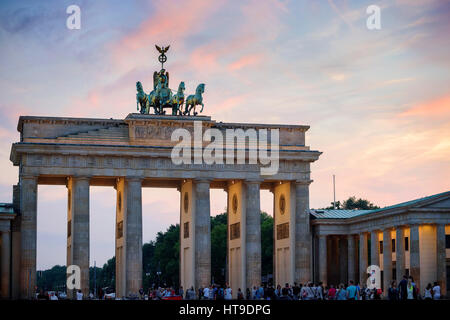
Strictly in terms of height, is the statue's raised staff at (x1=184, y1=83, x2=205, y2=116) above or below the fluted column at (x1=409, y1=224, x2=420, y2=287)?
above

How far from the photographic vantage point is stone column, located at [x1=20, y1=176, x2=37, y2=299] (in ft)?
246

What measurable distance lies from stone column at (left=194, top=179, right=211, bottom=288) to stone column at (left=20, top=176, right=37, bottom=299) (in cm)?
1438

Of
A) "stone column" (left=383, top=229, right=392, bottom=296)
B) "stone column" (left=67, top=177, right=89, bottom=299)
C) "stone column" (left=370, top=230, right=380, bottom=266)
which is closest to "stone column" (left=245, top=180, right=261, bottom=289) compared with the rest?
"stone column" (left=370, top=230, right=380, bottom=266)

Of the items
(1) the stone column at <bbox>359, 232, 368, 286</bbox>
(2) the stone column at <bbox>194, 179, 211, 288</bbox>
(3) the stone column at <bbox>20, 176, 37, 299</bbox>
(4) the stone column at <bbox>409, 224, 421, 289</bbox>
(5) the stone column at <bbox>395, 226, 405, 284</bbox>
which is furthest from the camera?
(1) the stone column at <bbox>359, 232, 368, 286</bbox>

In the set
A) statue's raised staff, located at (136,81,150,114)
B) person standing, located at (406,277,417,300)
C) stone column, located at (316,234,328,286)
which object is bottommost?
person standing, located at (406,277,417,300)

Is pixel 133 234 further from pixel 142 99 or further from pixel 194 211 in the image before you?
pixel 142 99

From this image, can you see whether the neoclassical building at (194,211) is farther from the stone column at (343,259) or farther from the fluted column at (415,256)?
the fluted column at (415,256)

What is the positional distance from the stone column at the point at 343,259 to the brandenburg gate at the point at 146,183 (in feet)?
20.1

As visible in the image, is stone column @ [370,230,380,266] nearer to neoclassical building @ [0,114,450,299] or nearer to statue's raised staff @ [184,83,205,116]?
neoclassical building @ [0,114,450,299]

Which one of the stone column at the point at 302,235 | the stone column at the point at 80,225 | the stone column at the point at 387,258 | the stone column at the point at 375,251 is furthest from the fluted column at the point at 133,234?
the stone column at the point at 387,258

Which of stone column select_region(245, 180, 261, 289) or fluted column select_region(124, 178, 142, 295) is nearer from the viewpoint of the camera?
fluted column select_region(124, 178, 142, 295)

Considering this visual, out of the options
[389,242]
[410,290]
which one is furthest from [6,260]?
[410,290]

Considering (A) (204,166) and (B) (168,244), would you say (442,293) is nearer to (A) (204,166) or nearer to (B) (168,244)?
(A) (204,166)
